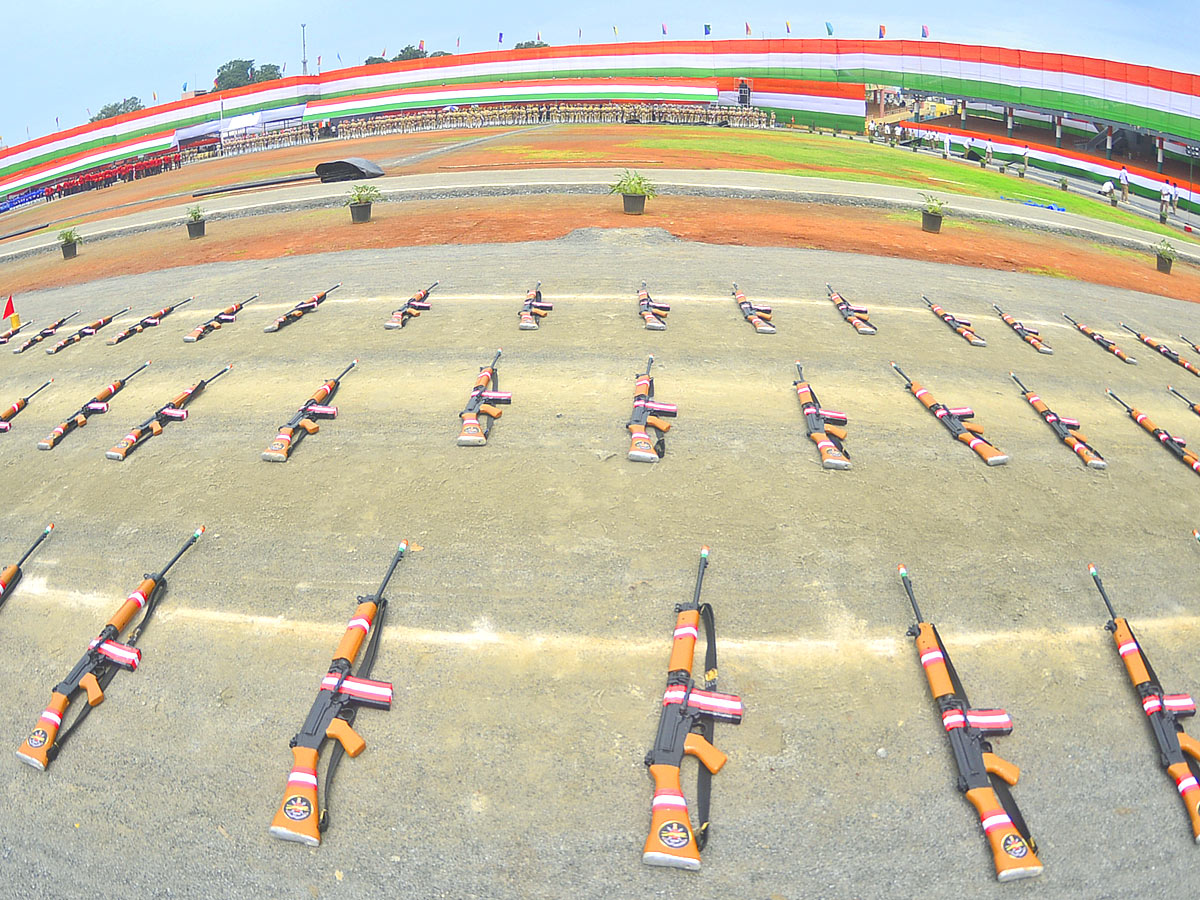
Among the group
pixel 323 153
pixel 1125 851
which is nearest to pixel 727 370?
pixel 1125 851

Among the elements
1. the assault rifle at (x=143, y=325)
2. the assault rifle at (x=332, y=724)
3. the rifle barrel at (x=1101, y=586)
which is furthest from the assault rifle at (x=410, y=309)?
the rifle barrel at (x=1101, y=586)

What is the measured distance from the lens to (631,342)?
15922 millimetres

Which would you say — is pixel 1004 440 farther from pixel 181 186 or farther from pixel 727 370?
pixel 181 186

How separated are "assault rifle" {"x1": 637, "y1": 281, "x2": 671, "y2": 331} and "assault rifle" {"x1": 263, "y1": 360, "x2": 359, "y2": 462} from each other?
6668mm

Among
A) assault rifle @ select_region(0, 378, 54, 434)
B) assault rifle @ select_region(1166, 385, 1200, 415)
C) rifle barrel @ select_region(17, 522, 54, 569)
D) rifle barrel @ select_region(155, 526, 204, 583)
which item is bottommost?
rifle barrel @ select_region(17, 522, 54, 569)

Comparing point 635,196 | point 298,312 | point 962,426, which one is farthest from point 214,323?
point 635,196

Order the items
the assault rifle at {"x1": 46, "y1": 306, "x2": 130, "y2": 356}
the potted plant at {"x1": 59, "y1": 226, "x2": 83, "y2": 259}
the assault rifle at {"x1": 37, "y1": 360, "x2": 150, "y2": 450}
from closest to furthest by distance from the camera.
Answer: the assault rifle at {"x1": 37, "y1": 360, "x2": 150, "y2": 450} → the assault rifle at {"x1": 46, "y1": 306, "x2": 130, "y2": 356} → the potted plant at {"x1": 59, "y1": 226, "x2": 83, "y2": 259}

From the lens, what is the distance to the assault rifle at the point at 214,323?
17.4 metres

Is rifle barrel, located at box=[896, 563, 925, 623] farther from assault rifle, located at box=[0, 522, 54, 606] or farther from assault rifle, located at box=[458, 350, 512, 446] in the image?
assault rifle, located at box=[0, 522, 54, 606]

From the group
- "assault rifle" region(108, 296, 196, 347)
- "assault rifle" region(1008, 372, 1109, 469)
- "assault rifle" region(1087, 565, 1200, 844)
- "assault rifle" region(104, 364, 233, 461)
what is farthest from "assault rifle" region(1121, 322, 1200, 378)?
"assault rifle" region(108, 296, 196, 347)

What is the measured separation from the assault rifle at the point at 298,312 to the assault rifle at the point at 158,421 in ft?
9.85

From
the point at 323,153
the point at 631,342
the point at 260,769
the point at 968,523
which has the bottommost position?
the point at 260,769

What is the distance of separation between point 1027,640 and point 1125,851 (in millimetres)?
2425

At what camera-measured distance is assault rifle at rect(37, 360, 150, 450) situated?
13.0 metres
